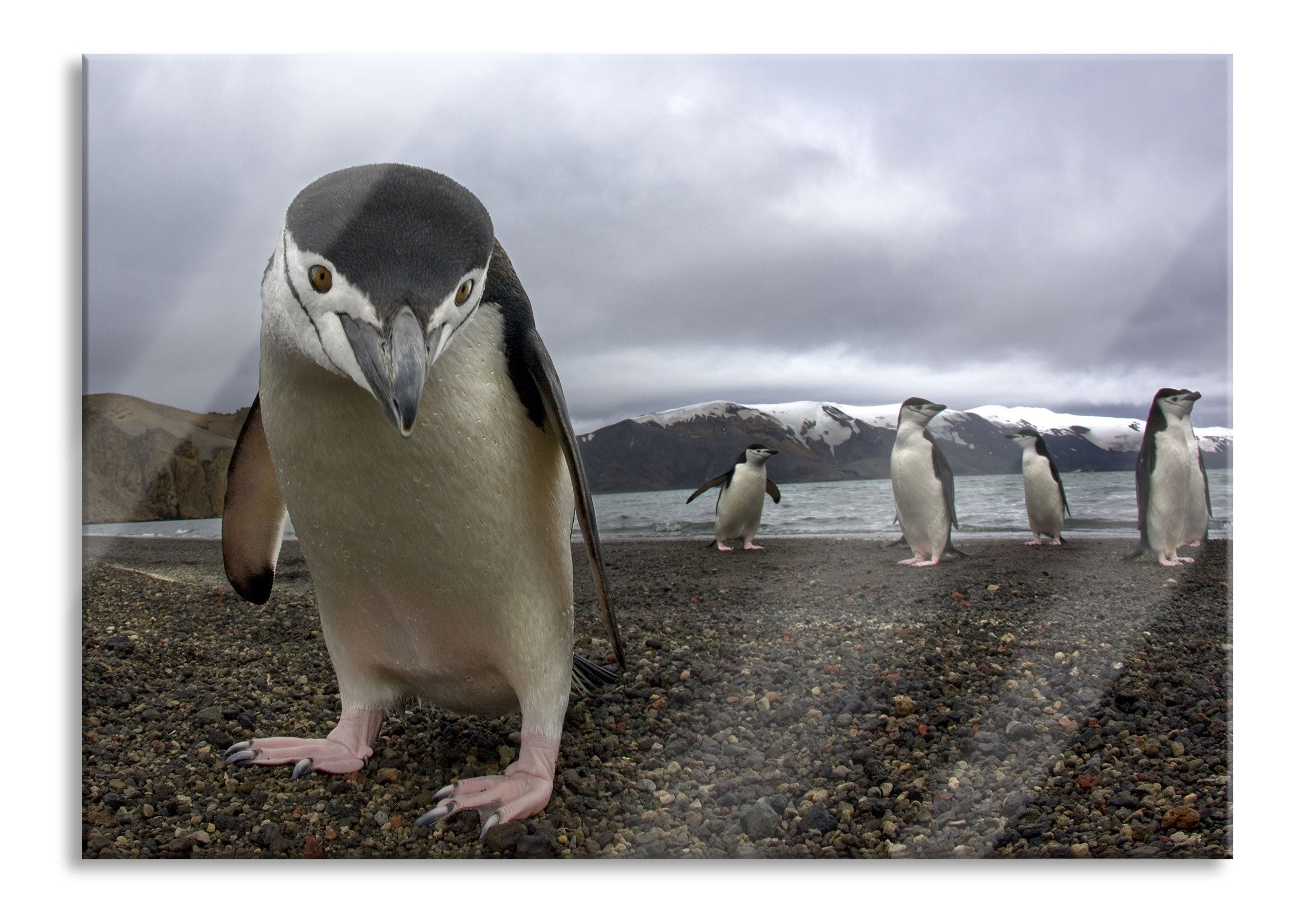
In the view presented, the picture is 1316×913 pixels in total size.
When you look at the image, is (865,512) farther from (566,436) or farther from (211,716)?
(211,716)

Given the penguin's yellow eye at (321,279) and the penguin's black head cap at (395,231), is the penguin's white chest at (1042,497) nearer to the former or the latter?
the penguin's black head cap at (395,231)

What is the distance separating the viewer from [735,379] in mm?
1747

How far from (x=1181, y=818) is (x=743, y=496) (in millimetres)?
849

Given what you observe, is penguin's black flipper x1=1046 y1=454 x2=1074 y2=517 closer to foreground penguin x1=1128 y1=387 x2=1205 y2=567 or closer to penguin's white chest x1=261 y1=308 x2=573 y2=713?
foreground penguin x1=1128 y1=387 x2=1205 y2=567

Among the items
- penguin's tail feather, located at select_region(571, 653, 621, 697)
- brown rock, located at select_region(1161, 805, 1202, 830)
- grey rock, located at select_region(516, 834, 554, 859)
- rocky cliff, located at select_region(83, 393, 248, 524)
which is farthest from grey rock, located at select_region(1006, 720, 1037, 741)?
rocky cliff, located at select_region(83, 393, 248, 524)

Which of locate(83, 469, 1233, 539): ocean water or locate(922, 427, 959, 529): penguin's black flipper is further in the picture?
locate(83, 469, 1233, 539): ocean water

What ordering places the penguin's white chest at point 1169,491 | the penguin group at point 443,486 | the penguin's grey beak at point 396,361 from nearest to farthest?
the penguin's grey beak at point 396,361
the penguin group at point 443,486
the penguin's white chest at point 1169,491

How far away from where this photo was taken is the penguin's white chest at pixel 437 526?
1.43m

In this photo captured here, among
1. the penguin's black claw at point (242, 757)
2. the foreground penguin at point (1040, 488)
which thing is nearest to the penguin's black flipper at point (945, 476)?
the foreground penguin at point (1040, 488)

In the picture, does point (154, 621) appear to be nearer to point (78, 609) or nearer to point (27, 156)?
point (78, 609)

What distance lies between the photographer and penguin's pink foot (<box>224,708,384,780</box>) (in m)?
1.58

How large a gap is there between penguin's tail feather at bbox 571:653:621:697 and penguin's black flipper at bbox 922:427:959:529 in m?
0.61
